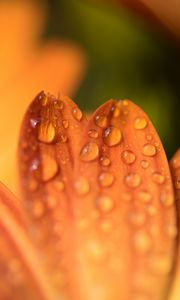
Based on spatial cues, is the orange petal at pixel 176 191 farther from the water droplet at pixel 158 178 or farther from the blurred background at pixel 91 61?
the blurred background at pixel 91 61

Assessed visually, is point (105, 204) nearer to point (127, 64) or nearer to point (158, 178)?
point (158, 178)

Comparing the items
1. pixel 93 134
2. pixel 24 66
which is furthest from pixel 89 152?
pixel 24 66

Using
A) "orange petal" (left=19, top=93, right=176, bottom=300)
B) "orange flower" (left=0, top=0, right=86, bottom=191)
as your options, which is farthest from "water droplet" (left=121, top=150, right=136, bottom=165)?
"orange flower" (left=0, top=0, right=86, bottom=191)

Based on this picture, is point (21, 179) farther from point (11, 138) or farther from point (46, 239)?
point (11, 138)

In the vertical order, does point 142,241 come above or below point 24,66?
below

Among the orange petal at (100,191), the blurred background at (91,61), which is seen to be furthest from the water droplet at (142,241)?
the blurred background at (91,61)

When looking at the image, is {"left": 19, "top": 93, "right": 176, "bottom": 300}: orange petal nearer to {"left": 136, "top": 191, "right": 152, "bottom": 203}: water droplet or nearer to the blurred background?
{"left": 136, "top": 191, "right": 152, "bottom": 203}: water droplet
